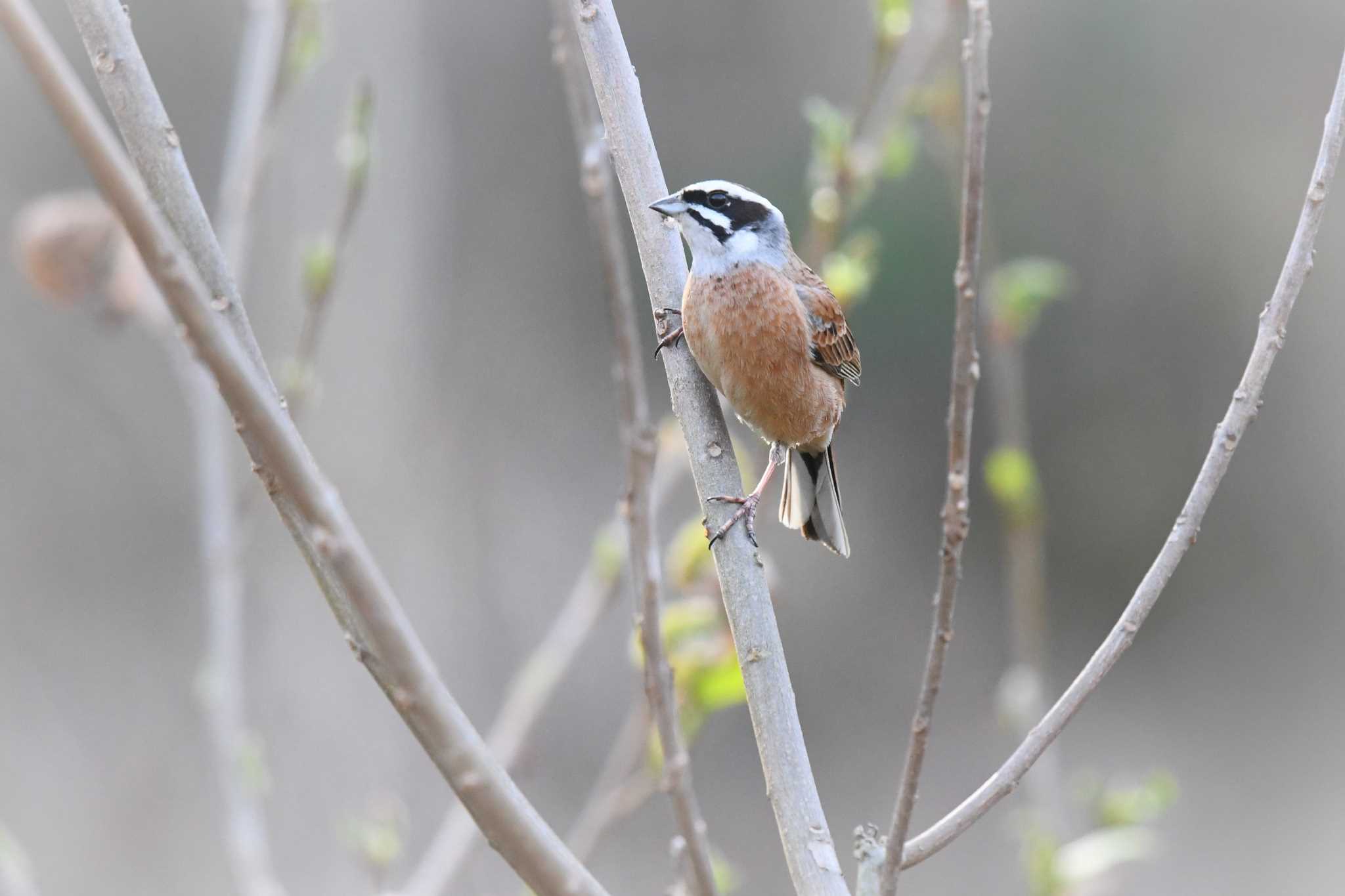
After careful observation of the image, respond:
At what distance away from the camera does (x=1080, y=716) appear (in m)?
6.46

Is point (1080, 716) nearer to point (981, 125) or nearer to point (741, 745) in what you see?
point (741, 745)

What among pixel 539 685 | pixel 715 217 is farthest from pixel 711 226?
pixel 539 685

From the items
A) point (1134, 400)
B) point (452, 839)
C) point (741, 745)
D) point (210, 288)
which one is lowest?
point (452, 839)

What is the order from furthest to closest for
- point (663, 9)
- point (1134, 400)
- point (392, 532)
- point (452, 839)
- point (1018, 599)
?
point (1134, 400), point (663, 9), point (392, 532), point (1018, 599), point (452, 839)

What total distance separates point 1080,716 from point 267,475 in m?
6.13

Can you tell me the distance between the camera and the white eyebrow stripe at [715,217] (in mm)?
2336

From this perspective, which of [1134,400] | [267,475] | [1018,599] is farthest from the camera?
[1134,400]

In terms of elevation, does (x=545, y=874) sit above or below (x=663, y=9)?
below

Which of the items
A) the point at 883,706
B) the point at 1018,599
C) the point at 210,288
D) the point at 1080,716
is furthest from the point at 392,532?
the point at 210,288

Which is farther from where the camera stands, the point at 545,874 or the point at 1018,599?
the point at 1018,599

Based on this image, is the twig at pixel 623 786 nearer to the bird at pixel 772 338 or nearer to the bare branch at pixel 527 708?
the bare branch at pixel 527 708

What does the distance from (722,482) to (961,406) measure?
1.46 feet

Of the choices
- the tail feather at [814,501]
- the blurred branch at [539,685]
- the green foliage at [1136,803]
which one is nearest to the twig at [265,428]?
the blurred branch at [539,685]

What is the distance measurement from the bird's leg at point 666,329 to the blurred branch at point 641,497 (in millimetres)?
475
